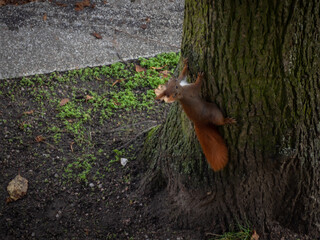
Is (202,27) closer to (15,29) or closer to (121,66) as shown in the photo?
(121,66)

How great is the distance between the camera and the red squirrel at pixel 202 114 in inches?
93.4

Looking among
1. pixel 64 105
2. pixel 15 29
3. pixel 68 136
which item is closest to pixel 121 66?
pixel 64 105

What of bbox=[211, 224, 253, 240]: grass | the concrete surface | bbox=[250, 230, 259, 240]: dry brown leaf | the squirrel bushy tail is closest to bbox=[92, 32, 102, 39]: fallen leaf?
the concrete surface

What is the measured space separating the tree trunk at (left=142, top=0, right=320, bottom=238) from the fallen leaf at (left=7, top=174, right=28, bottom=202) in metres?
1.02

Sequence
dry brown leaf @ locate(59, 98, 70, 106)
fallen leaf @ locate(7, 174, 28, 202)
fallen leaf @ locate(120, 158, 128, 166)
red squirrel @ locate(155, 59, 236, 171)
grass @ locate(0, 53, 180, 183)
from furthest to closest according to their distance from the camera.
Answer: dry brown leaf @ locate(59, 98, 70, 106) → grass @ locate(0, 53, 180, 183) → fallen leaf @ locate(120, 158, 128, 166) → fallen leaf @ locate(7, 174, 28, 202) → red squirrel @ locate(155, 59, 236, 171)

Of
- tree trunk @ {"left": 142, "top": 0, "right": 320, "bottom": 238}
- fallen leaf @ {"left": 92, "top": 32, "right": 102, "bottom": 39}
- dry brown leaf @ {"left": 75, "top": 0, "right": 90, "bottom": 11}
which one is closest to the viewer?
tree trunk @ {"left": 142, "top": 0, "right": 320, "bottom": 238}

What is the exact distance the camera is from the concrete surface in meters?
4.52

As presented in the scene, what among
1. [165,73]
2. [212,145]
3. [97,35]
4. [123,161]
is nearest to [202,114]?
[212,145]

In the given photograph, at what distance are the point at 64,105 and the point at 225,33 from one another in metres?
2.30

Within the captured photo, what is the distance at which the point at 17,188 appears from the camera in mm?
3225

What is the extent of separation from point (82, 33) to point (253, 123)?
3.07 meters

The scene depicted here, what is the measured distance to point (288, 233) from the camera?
277cm

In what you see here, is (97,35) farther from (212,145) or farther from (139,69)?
(212,145)

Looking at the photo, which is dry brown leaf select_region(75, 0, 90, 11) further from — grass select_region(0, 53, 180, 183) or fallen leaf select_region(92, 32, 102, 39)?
grass select_region(0, 53, 180, 183)
